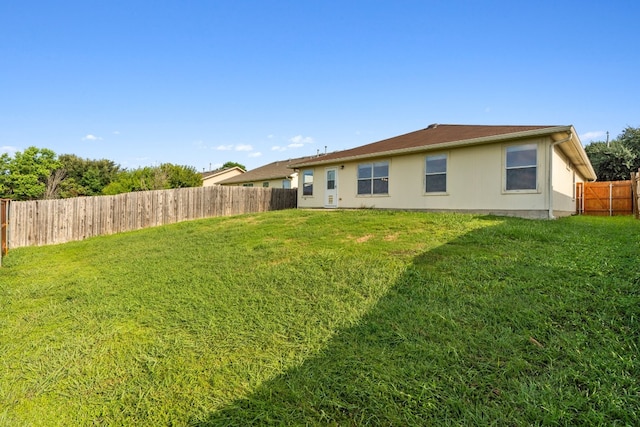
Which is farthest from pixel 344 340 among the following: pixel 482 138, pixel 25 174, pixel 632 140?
pixel 25 174

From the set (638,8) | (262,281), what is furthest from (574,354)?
(638,8)

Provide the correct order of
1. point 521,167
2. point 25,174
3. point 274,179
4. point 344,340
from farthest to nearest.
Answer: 1. point 25,174
2. point 274,179
3. point 521,167
4. point 344,340

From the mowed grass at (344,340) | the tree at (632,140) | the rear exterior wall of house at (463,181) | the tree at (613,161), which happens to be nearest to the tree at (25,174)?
the rear exterior wall of house at (463,181)

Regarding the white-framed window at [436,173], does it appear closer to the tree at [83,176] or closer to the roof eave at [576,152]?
the roof eave at [576,152]

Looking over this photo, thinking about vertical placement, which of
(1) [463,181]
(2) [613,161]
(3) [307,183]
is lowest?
(1) [463,181]

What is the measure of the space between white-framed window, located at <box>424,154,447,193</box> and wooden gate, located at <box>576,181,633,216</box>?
31.1 feet

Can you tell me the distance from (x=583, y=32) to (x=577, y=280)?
35.1 ft

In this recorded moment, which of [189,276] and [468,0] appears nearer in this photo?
[189,276]

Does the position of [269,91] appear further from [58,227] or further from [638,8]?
[638,8]

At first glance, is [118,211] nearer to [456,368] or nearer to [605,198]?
[456,368]

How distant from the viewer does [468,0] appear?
9.36m

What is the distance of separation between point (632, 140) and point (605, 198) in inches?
457

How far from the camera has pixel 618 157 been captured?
20781mm

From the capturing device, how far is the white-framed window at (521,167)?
29.5 feet
